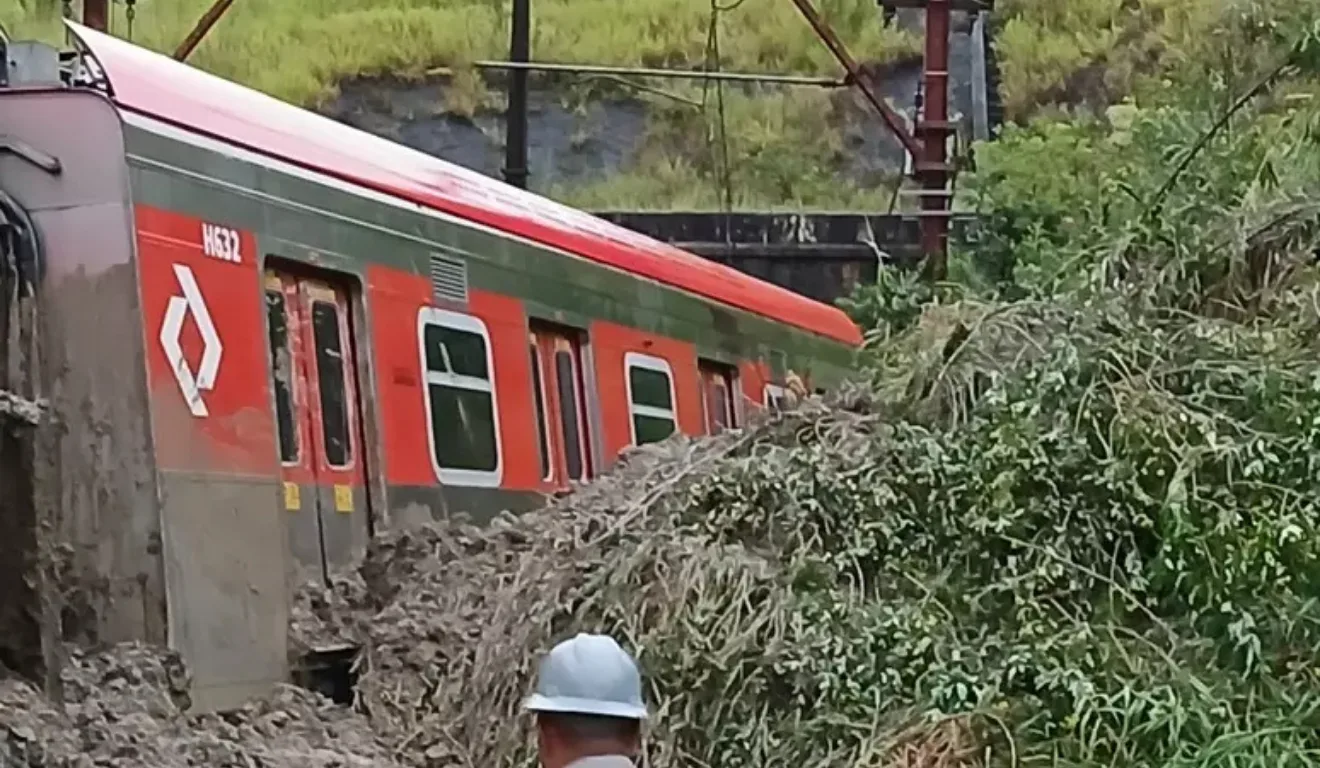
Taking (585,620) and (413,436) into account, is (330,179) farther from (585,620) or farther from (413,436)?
(585,620)

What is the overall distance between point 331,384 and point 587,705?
5.28 meters

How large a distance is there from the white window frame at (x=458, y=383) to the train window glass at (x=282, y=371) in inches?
42.8

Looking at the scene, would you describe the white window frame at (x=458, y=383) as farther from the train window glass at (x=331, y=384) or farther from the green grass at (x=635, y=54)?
the green grass at (x=635, y=54)

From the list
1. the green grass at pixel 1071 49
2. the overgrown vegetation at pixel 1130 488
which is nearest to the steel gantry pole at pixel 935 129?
the overgrown vegetation at pixel 1130 488

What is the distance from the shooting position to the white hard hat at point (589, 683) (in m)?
3.54

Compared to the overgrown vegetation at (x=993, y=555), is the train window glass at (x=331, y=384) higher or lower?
higher

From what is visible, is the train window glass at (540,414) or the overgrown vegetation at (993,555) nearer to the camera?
the overgrown vegetation at (993,555)

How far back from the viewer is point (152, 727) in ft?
22.2

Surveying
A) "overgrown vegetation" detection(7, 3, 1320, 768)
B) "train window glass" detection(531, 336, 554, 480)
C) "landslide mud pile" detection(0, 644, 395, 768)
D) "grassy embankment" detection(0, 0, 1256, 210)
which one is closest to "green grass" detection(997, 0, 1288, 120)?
"grassy embankment" detection(0, 0, 1256, 210)

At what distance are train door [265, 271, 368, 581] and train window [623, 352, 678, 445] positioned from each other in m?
3.36

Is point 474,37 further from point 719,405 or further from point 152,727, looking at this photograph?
point 152,727

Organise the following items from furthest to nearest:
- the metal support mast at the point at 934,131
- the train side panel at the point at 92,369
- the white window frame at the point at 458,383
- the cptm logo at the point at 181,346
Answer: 1. the metal support mast at the point at 934,131
2. the white window frame at the point at 458,383
3. the cptm logo at the point at 181,346
4. the train side panel at the point at 92,369

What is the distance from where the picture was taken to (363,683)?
7895 millimetres

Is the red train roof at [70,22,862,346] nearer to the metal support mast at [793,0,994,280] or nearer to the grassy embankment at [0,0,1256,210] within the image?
the metal support mast at [793,0,994,280]
